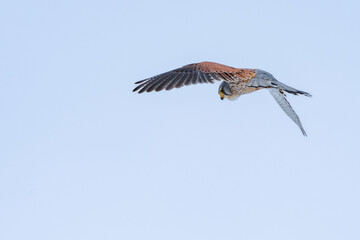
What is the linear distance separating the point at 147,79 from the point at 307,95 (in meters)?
2.45

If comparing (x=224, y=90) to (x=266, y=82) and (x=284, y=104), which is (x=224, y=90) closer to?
(x=266, y=82)

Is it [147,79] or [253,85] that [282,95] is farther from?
A: [147,79]

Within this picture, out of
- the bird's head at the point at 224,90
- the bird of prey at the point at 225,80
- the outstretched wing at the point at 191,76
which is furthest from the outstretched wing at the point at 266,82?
the bird's head at the point at 224,90

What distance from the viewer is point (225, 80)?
345 inches

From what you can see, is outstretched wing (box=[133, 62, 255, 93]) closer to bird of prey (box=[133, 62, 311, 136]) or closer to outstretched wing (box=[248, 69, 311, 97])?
bird of prey (box=[133, 62, 311, 136])

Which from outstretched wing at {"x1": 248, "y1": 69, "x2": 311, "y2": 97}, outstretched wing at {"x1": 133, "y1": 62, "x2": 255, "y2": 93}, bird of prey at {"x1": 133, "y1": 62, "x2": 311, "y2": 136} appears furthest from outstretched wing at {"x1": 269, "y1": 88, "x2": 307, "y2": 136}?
outstretched wing at {"x1": 133, "y1": 62, "x2": 255, "y2": 93}

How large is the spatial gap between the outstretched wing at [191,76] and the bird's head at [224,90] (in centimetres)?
31

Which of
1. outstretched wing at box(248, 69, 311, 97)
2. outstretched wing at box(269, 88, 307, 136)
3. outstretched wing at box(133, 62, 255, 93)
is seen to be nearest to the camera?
outstretched wing at box(248, 69, 311, 97)

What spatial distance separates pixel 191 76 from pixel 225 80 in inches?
20.9

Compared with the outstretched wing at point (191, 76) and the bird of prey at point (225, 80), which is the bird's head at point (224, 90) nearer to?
the bird of prey at point (225, 80)

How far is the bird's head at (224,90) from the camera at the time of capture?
923 cm

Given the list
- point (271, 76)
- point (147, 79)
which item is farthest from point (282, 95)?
point (147, 79)

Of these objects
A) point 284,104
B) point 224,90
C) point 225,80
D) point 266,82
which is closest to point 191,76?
point 225,80

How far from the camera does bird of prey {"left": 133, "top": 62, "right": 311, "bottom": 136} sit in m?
8.43
